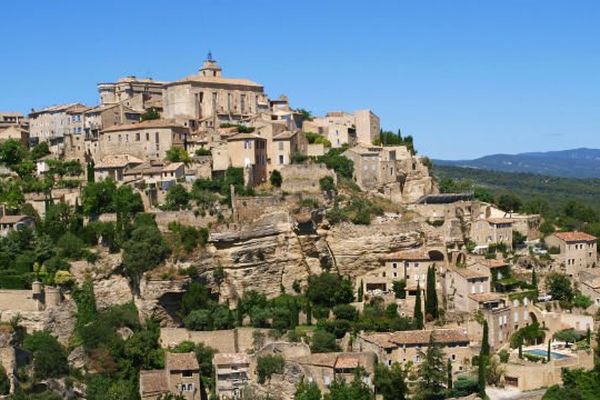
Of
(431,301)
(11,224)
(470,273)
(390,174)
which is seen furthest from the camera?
(390,174)

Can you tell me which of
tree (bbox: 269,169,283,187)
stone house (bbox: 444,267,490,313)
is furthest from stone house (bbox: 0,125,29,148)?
stone house (bbox: 444,267,490,313)

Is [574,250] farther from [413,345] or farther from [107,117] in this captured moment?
[107,117]

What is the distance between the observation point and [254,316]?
4388 cm

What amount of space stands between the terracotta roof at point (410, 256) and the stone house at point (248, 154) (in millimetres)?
9345

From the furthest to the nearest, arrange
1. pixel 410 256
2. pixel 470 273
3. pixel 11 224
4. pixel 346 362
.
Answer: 1. pixel 11 224
2. pixel 410 256
3. pixel 470 273
4. pixel 346 362

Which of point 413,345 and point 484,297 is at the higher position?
point 484,297

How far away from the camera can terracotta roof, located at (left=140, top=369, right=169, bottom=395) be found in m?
39.9

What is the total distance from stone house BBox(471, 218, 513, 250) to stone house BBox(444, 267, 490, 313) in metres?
5.32

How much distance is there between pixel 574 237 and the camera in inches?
1961

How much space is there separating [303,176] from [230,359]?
14.2 meters

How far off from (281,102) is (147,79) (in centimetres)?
986

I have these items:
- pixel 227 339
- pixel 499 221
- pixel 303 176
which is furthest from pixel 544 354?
pixel 303 176

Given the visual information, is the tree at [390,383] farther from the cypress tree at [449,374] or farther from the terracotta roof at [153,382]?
the terracotta roof at [153,382]

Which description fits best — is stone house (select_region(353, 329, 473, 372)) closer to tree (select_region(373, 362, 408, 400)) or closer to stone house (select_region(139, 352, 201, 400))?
tree (select_region(373, 362, 408, 400))
